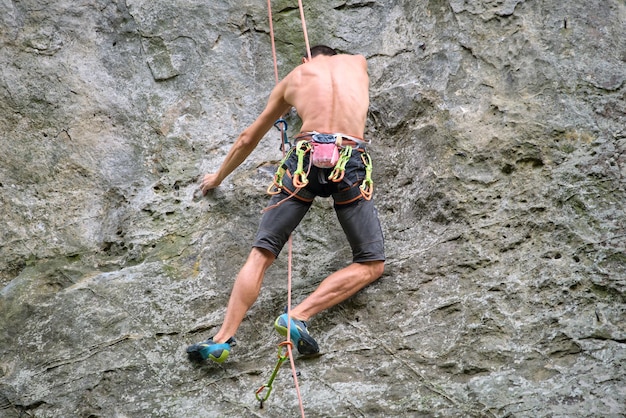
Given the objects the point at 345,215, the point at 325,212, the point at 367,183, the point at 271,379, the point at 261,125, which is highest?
the point at 261,125

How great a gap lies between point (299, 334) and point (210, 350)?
1.85 ft

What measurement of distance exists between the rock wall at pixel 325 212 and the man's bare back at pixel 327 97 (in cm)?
80

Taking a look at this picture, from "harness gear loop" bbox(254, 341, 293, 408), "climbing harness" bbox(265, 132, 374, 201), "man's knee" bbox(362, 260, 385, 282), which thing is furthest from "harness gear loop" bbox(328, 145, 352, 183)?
"harness gear loop" bbox(254, 341, 293, 408)

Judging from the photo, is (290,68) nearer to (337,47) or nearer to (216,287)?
(337,47)

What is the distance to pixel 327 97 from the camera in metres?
5.08

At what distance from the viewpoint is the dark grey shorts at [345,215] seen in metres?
4.99

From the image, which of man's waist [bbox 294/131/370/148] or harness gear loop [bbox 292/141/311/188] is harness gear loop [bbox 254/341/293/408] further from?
man's waist [bbox 294/131/370/148]

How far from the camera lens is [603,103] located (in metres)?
5.57

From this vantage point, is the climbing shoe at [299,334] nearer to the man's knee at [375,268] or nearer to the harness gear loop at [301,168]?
the man's knee at [375,268]

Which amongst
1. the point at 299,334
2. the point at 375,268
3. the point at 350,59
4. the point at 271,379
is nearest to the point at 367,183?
the point at 375,268

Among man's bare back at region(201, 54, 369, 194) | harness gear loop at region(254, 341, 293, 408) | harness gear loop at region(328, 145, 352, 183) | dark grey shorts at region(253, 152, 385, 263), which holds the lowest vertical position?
harness gear loop at region(254, 341, 293, 408)

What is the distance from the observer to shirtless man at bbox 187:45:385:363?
4887 mm

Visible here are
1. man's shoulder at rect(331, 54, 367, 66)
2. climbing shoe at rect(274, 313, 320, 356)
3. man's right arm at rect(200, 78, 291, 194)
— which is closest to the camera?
climbing shoe at rect(274, 313, 320, 356)

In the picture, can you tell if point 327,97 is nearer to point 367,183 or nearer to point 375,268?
point 367,183
